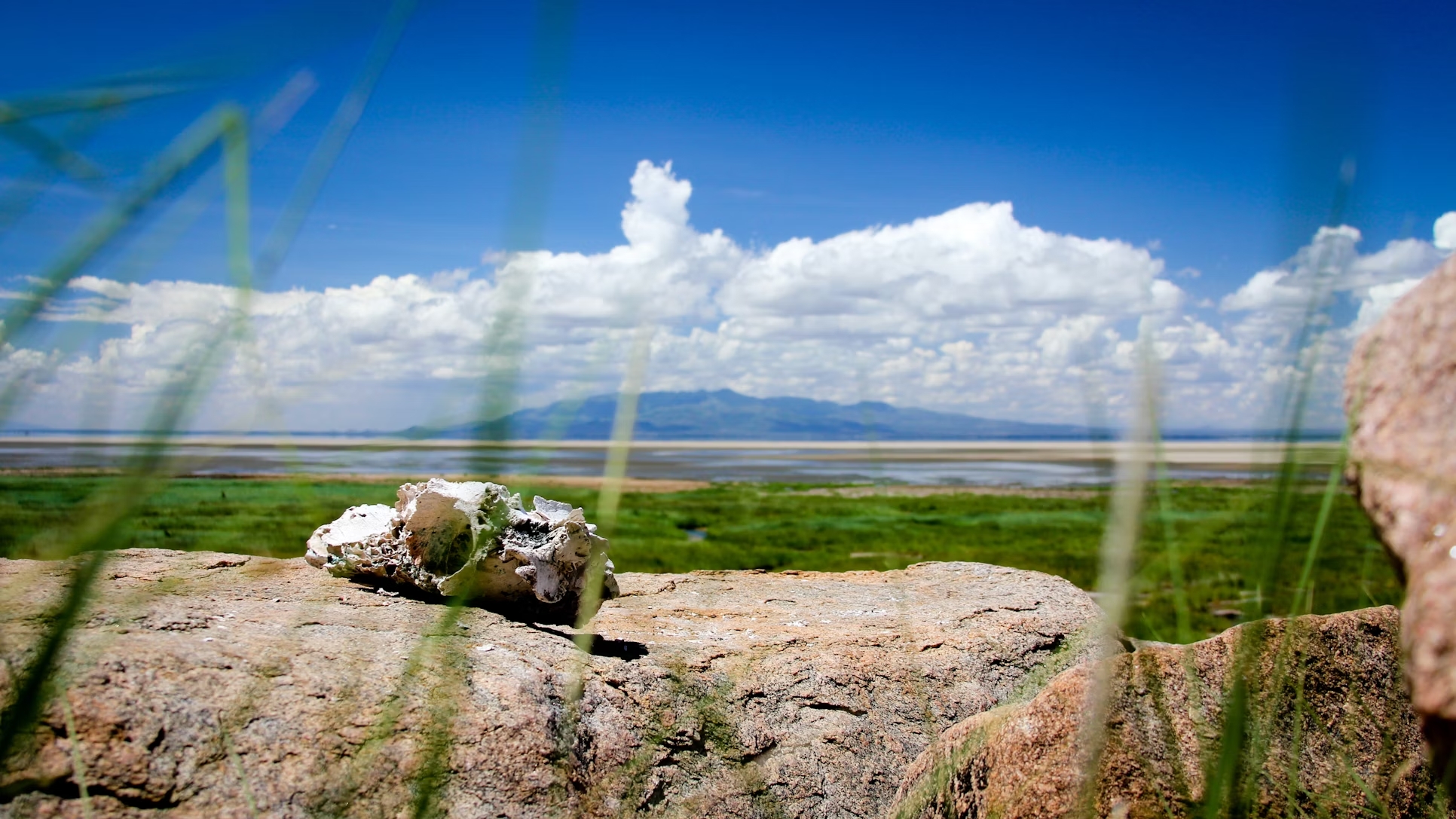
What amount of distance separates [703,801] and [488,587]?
5.16 ft

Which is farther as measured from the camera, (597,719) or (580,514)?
(580,514)

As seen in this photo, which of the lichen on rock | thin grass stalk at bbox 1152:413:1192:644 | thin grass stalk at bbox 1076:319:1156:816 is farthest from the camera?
the lichen on rock

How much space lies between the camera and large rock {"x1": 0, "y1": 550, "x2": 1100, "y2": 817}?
2.32m

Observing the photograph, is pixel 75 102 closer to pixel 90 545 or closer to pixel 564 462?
pixel 90 545

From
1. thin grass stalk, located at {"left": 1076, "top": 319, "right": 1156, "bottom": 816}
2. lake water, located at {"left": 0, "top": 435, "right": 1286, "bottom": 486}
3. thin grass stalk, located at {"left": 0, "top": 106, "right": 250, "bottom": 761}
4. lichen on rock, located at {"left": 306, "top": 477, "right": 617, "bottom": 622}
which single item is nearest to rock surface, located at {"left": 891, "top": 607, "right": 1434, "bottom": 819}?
lake water, located at {"left": 0, "top": 435, "right": 1286, "bottom": 486}

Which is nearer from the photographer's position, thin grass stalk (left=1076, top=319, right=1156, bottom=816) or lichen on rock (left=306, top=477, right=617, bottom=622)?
Result: thin grass stalk (left=1076, top=319, right=1156, bottom=816)

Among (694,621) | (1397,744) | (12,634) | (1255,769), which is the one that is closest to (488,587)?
(694,621)

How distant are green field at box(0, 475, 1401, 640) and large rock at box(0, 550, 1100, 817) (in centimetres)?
23

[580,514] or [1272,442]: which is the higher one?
[1272,442]

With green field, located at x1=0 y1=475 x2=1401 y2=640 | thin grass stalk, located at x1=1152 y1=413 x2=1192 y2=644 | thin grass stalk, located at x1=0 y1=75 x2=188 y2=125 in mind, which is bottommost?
green field, located at x1=0 y1=475 x2=1401 y2=640

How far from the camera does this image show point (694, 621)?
4.99 m

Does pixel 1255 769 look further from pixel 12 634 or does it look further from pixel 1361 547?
pixel 12 634

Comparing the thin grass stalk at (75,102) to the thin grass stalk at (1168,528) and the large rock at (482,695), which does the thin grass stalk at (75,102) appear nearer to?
the large rock at (482,695)

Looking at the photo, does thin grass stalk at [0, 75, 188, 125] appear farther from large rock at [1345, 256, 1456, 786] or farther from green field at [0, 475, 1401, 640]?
large rock at [1345, 256, 1456, 786]
